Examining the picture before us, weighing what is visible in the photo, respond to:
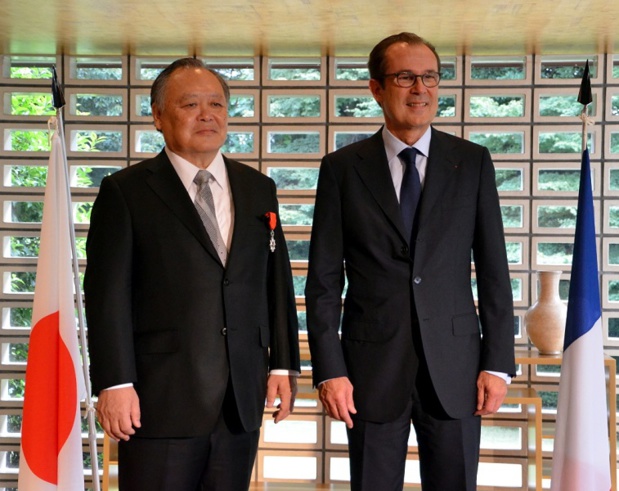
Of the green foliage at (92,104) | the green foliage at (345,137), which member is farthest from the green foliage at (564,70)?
the green foliage at (92,104)

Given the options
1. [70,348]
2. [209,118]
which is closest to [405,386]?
[209,118]

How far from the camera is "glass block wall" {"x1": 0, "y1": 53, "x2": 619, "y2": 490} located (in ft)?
13.8

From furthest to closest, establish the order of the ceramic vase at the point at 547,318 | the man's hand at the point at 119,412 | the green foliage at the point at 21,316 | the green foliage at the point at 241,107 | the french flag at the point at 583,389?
the green foliage at the point at 21,316 < the green foliage at the point at 241,107 < the ceramic vase at the point at 547,318 < the french flag at the point at 583,389 < the man's hand at the point at 119,412

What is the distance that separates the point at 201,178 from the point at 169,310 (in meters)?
0.35

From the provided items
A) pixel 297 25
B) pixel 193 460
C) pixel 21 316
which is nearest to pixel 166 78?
pixel 193 460

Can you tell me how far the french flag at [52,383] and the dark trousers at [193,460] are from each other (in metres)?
1.06

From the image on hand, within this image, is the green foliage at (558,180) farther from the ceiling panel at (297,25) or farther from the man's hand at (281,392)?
the man's hand at (281,392)

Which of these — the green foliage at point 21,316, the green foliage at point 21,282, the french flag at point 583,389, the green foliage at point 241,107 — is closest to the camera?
the french flag at point 583,389

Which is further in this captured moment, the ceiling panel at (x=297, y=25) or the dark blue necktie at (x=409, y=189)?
the ceiling panel at (x=297, y=25)

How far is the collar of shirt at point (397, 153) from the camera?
7.49 ft

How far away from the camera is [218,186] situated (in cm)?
229

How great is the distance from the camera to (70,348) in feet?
10.6

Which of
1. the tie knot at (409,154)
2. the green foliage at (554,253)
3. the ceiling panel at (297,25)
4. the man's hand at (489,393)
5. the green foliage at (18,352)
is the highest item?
the ceiling panel at (297,25)

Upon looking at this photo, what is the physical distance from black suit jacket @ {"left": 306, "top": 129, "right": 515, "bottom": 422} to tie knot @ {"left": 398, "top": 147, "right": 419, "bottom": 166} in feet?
0.14
